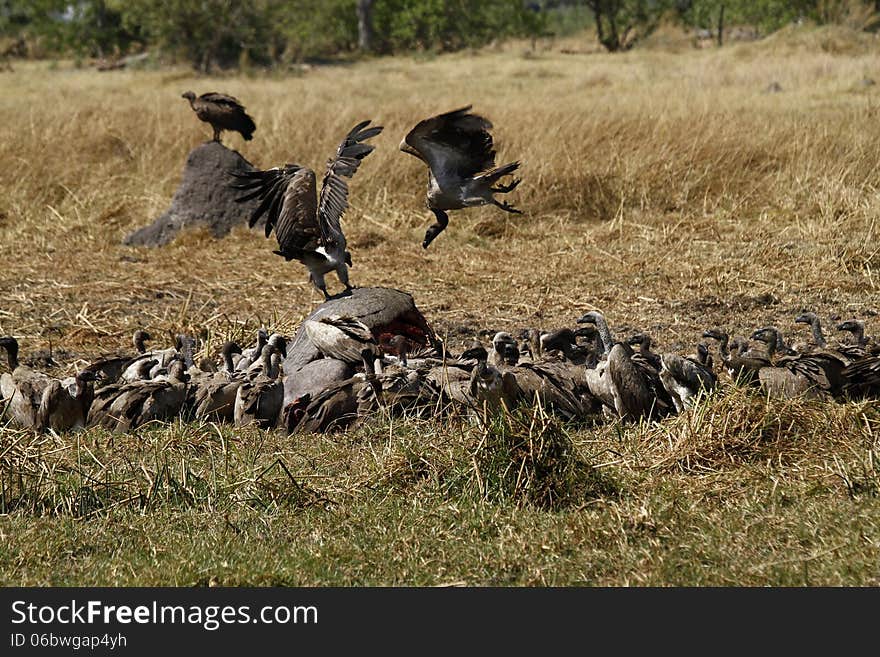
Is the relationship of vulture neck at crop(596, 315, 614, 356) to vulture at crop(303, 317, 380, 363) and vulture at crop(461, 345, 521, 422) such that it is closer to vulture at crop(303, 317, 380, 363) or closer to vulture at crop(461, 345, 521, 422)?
vulture at crop(461, 345, 521, 422)

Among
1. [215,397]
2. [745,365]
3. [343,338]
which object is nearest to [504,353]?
[343,338]

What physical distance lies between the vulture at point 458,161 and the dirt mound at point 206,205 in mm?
5873

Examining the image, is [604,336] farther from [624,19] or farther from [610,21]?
[624,19]

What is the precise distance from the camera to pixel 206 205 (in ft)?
43.3

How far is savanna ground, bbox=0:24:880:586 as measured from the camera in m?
4.68

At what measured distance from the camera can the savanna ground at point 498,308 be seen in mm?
4684

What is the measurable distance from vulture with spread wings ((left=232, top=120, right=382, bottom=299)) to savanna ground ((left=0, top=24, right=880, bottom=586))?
1.13 metres

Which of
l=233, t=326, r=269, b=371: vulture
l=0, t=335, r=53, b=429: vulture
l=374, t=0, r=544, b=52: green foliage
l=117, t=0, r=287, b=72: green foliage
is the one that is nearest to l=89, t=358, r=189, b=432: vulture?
l=0, t=335, r=53, b=429: vulture

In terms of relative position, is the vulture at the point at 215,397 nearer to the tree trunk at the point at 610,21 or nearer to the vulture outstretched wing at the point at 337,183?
the vulture outstretched wing at the point at 337,183

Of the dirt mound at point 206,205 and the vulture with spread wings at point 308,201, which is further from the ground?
the vulture with spread wings at point 308,201

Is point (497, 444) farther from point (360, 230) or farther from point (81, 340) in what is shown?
point (360, 230)

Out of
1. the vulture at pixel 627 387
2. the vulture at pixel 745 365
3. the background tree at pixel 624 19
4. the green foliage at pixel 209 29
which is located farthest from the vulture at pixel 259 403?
the background tree at pixel 624 19

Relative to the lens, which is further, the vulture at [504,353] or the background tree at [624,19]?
the background tree at [624,19]

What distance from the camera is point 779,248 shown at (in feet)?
37.9
